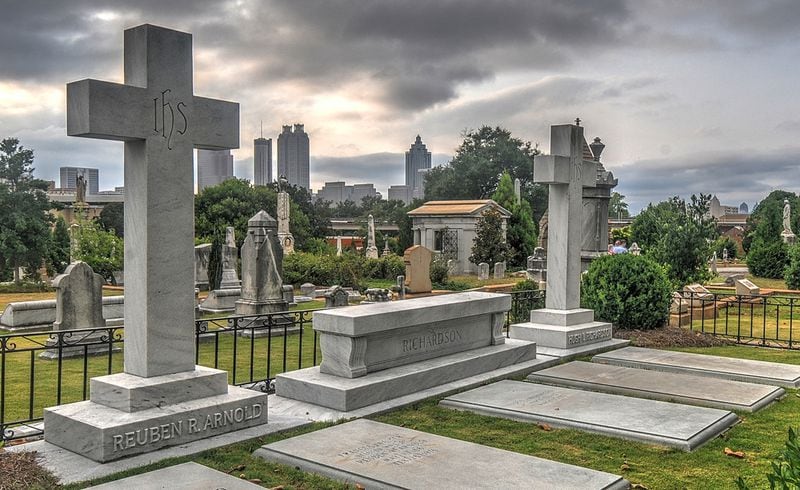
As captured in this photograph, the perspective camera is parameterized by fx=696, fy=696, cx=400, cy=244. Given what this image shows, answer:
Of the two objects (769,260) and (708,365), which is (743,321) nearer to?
(708,365)

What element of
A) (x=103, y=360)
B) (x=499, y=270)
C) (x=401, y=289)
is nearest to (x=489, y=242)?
(x=499, y=270)

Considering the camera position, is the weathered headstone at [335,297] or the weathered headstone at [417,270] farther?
the weathered headstone at [417,270]

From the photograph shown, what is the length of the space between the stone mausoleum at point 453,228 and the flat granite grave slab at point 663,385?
2632 cm

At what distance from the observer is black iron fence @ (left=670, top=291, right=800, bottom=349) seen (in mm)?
12594

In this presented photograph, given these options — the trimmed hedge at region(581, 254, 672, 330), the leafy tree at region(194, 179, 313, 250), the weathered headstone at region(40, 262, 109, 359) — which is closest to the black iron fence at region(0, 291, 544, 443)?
the weathered headstone at region(40, 262, 109, 359)

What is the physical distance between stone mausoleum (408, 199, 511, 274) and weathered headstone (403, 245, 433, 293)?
1093 centimetres

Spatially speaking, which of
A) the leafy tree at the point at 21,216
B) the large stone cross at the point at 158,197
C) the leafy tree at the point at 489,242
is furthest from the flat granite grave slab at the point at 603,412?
the leafy tree at the point at 21,216

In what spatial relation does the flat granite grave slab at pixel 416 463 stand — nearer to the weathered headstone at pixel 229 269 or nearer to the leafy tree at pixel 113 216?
the weathered headstone at pixel 229 269

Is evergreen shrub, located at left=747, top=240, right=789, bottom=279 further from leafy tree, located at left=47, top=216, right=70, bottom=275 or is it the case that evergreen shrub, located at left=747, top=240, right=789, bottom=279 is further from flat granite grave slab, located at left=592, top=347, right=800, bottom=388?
leafy tree, located at left=47, top=216, right=70, bottom=275

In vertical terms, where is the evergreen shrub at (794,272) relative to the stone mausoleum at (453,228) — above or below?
below

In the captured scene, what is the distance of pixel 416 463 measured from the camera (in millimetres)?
5094

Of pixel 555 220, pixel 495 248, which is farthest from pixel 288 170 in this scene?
pixel 555 220

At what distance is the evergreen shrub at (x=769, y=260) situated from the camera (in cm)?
3023

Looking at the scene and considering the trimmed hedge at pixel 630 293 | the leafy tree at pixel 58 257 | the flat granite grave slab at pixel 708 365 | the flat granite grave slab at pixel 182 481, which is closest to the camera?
the flat granite grave slab at pixel 182 481
